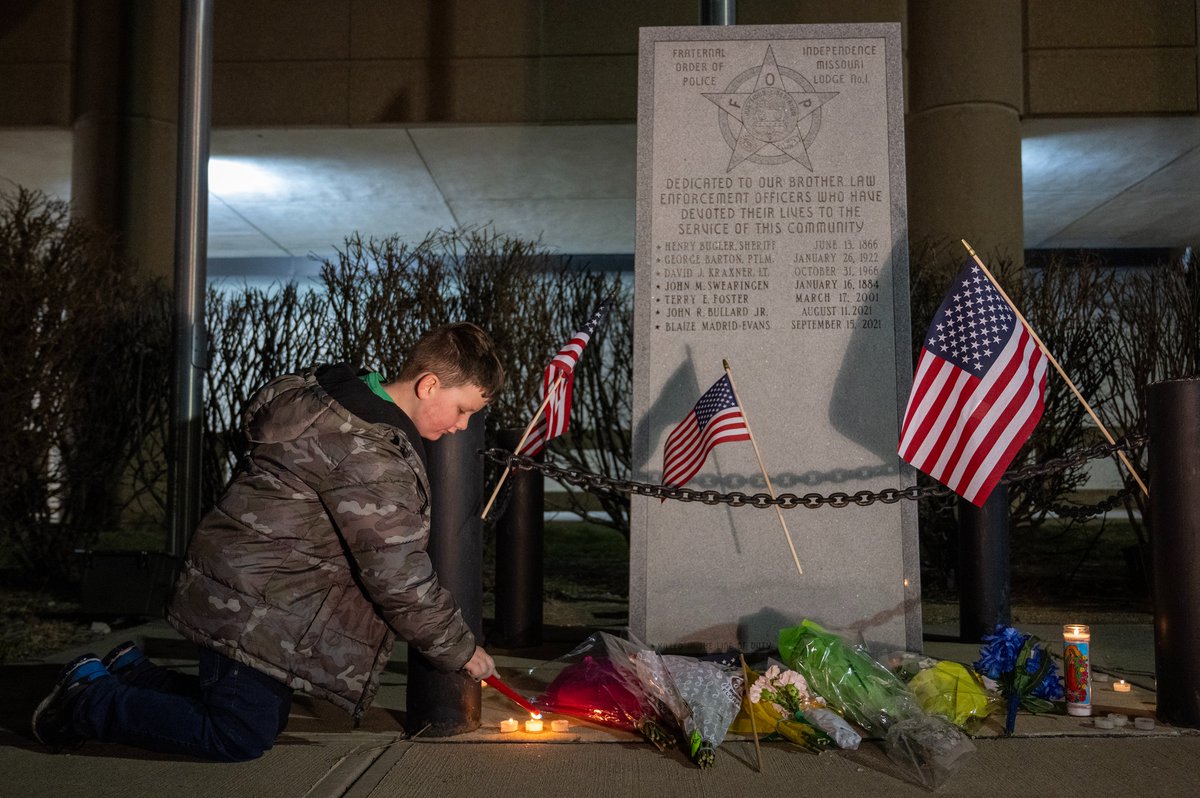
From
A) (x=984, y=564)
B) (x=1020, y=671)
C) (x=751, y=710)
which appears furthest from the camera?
(x=984, y=564)

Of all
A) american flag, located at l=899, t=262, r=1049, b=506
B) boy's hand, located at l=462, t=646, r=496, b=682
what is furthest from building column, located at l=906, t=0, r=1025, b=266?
boy's hand, located at l=462, t=646, r=496, b=682

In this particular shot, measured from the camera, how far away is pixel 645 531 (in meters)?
5.50

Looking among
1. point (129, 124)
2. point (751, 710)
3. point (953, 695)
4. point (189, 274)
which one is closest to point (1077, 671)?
point (953, 695)

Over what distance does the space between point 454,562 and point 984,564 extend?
125 inches

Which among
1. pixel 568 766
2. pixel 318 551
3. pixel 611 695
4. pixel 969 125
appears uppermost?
pixel 969 125

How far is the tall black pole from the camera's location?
24.2ft

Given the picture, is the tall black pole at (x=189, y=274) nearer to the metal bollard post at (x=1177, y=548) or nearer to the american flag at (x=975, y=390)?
the american flag at (x=975, y=390)

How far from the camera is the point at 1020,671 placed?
14.0ft

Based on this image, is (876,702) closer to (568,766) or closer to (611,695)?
(611,695)

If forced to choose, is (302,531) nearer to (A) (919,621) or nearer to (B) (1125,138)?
(A) (919,621)

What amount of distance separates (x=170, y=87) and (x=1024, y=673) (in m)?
11.5

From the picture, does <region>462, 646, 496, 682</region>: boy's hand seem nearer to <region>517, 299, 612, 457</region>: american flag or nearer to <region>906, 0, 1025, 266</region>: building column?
<region>517, 299, 612, 457</region>: american flag

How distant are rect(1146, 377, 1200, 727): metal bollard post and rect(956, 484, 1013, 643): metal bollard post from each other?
1708 mm

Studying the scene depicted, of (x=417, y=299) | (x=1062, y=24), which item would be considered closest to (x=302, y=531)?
(x=417, y=299)
